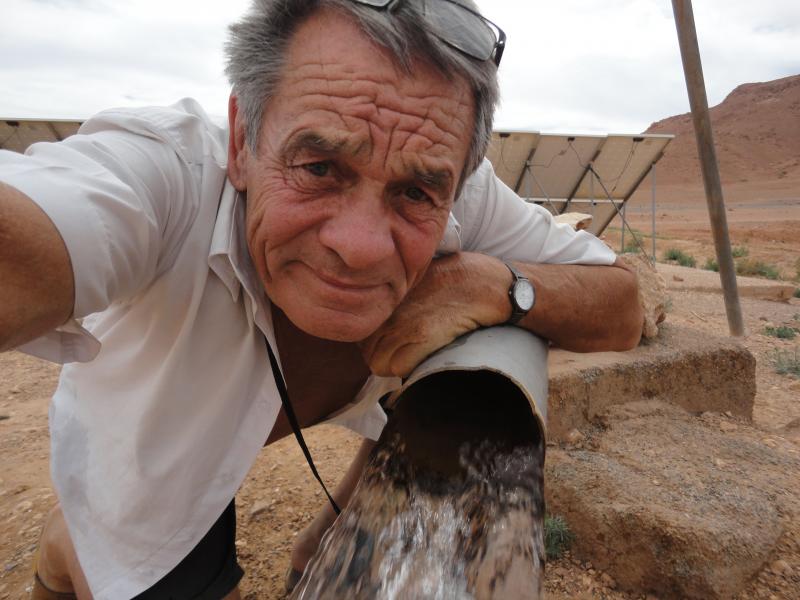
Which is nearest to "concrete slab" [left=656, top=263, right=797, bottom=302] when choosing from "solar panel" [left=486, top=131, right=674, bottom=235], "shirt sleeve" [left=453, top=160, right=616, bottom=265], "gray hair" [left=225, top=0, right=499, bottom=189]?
"solar panel" [left=486, top=131, right=674, bottom=235]

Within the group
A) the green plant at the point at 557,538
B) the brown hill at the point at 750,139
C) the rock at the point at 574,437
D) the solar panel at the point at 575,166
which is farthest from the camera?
the brown hill at the point at 750,139

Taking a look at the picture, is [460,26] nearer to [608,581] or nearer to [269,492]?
[608,581]

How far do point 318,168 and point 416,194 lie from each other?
231 mm

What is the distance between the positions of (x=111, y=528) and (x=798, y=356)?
5707mm

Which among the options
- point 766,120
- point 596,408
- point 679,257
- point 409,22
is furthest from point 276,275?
point 766,120

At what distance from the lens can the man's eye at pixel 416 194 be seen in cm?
Answer: 127

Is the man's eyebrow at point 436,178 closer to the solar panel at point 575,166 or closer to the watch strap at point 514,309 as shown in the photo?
the watch strap at point 514,309

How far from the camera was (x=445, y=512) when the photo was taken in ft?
3.26

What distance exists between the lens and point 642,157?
913 centimetres

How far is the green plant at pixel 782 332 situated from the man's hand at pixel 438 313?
581 centimetres

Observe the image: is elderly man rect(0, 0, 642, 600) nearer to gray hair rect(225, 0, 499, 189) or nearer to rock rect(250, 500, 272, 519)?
gray hair rect(225, 0, 499, 189)

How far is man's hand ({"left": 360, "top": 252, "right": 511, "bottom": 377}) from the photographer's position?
130 cm

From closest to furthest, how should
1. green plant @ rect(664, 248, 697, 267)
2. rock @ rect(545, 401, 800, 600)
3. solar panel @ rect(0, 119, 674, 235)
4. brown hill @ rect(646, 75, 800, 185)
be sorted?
rock @ rect(545, 401, 800, 600) < solar panel @ rect(0, 119, 674, 235) < green plant @ rect(664, 248, 697, 267) < brown hill @ rect(646, 75, 800, 185)

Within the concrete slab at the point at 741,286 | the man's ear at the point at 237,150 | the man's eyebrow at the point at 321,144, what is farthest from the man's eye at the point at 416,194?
the concrete slab at the point at 741,286
